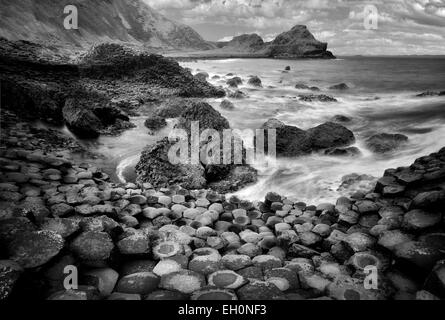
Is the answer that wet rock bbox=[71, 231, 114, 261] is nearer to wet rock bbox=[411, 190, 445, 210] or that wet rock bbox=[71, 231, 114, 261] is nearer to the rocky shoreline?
the rocky shoreline

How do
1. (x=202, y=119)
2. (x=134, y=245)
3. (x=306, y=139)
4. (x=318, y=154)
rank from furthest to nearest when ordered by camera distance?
1. (x=306, y=139)
2. (x=318, y=154)
3. (x=202, y=119)
4. (x=134, y=245)

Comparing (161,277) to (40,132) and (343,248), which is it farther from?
(40,132)

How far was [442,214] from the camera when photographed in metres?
4.43

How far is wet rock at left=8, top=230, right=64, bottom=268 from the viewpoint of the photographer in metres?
3.42

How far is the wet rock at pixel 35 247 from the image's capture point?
134 inches

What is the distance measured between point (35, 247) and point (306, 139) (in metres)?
8.14

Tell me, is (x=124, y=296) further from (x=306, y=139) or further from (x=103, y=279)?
(x=306, y=139)

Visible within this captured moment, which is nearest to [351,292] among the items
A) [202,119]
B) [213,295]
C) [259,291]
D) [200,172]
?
[259,291]

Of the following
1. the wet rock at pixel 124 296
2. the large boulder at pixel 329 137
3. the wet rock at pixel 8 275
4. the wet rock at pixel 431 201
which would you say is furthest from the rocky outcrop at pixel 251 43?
the wet rock at pixel 8 275

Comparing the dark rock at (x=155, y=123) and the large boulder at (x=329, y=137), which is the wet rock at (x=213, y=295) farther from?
the dark rock at (x=155, y=123)

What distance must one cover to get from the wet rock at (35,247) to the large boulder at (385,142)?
30.2ft

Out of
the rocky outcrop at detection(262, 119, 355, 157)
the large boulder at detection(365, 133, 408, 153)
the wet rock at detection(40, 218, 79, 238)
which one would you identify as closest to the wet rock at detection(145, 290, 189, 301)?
the wet rock at detection(40, 218, 79, 238)

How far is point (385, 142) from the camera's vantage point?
10.5 metres
